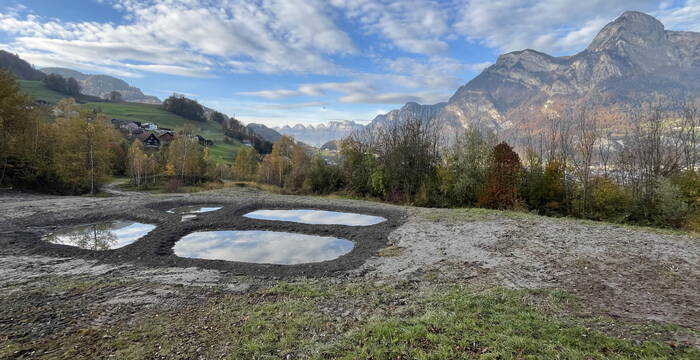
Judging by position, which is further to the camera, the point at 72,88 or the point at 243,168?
the point at 72,88

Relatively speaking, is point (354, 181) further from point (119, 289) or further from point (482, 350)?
point (482, 350)

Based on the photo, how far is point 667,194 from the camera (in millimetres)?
18828

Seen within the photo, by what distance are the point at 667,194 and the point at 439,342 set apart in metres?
23.1

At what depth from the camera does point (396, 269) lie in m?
9.52

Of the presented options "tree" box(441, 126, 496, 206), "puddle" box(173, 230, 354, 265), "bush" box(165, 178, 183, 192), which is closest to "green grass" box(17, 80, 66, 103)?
"bush" box(165, 178, 183, 192)

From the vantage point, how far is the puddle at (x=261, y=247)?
11.2 m

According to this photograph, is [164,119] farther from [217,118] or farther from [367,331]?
[367,331]

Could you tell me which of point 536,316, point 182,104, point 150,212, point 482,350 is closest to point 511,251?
point 536,316

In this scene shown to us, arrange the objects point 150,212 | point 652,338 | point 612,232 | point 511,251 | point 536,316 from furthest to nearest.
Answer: point 150,212
point 612,232
point 511,251
point 536,316
point 652,338

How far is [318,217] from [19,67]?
190941 millimetres

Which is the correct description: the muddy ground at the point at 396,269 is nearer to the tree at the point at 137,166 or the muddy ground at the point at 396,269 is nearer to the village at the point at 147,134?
the tree at the point at 137,166

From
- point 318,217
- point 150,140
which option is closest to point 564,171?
point 318,217

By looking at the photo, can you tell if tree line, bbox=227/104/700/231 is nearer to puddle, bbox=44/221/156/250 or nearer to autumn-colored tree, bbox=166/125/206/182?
puddle, bbox=44/221/156/250

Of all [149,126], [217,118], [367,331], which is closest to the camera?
[367,331]
